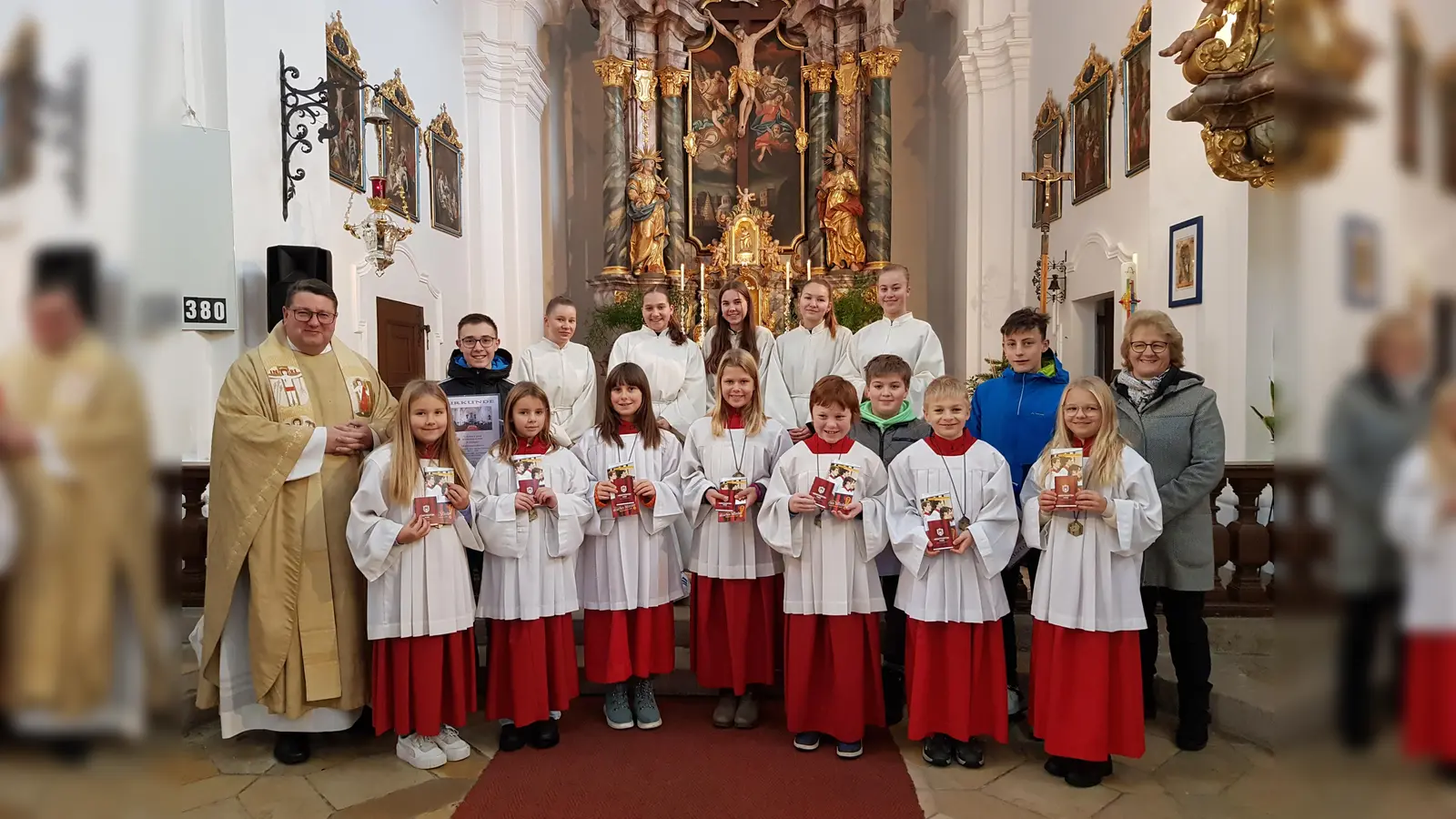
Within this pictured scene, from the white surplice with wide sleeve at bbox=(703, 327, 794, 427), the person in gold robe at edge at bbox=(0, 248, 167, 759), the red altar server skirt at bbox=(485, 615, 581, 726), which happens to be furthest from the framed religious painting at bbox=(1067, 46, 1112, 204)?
the person in gold robe at edge at bbox=(0, 248, 167, 759)

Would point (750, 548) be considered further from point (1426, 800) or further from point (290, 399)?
point (1426, 800)

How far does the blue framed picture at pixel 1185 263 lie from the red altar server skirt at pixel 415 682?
244 inches

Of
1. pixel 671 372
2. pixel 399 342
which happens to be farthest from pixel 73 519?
pixel 399 342

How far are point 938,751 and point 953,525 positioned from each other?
38.5 inches

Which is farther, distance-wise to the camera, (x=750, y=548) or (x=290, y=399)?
(x=750, y=548)

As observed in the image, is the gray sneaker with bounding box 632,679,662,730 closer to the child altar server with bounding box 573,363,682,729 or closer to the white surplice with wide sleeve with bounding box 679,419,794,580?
the child altar server with bounding box 573,363,682,729

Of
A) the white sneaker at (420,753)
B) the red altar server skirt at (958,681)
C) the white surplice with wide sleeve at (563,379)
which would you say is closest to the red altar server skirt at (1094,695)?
the red altar server skirt at (958,681)

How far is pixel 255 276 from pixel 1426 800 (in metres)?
6.87

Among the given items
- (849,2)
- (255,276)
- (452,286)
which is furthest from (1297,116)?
(849,2)

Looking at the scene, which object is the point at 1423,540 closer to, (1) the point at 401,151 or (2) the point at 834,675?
(2) the point at 834,675

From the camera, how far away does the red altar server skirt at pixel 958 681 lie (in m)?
3.56

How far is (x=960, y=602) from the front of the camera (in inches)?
140

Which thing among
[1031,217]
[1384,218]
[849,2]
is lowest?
[1384,218]

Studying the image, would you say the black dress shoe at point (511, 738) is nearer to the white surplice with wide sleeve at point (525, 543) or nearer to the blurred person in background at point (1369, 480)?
the white surplice with wide sleeve at point (525, 543)
